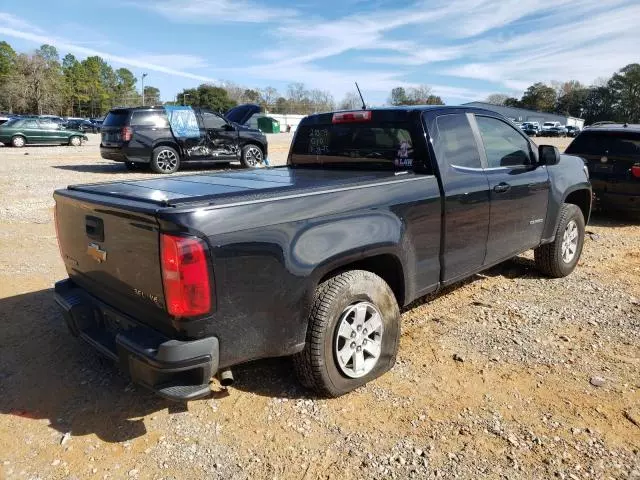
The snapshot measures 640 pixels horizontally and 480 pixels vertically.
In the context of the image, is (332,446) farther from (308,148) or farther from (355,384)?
(308,148)

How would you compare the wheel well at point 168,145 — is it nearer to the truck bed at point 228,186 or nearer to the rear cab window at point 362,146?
the rear cab window at point 362,146

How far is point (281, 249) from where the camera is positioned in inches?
106

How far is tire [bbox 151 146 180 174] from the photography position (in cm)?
1340

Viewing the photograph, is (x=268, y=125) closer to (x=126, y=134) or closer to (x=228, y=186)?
(x=126, y=134)

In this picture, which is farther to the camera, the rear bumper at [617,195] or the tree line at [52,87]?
the tree line at [52,87]

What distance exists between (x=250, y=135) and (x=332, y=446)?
44.2 feet

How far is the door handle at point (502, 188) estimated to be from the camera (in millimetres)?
4168

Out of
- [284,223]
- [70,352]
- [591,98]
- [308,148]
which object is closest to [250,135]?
[308,148]

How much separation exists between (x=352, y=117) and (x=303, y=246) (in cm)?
187

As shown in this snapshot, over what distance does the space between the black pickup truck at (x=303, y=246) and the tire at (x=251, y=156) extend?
10.9 meters

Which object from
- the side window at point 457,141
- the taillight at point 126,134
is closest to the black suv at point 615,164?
the side window at point 457,141

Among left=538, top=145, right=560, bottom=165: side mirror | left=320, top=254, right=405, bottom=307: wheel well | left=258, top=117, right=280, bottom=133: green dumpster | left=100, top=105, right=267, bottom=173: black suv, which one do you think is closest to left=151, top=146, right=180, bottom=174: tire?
left=100, top=105, right=267, bottom=173: black suv

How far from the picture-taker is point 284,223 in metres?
2.70

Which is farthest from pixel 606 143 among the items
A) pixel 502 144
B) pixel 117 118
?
pixel 117 118
